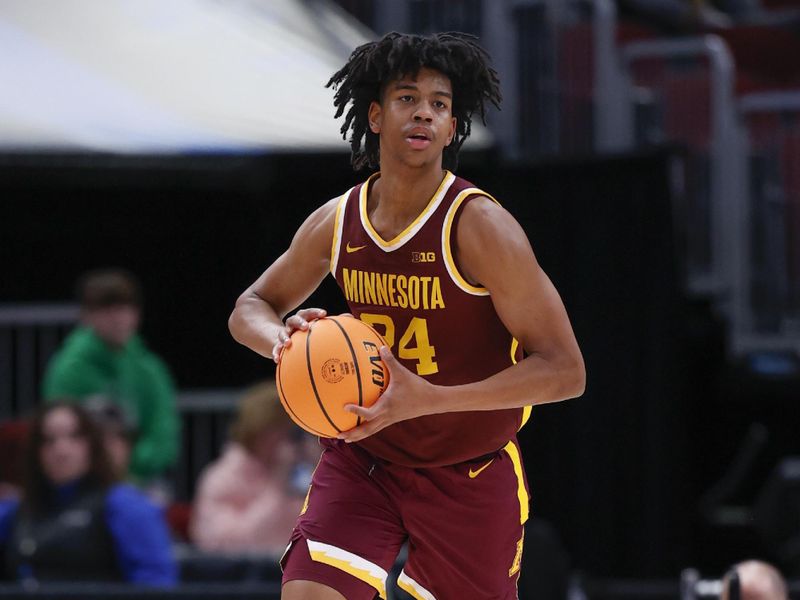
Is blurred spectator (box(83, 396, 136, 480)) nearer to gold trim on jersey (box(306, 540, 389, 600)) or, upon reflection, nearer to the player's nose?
gold trim on jersey (box(306, 540, 389, 600))

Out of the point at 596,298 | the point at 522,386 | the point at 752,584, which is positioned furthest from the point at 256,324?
the point at 596,298

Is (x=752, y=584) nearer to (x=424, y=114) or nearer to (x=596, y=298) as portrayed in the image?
(x=424, y=114)

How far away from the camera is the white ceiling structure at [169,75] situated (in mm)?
9812

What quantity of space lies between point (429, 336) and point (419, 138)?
57cm

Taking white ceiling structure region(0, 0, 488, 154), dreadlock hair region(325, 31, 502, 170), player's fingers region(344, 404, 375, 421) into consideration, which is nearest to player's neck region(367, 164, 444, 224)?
dreadlock hair region(325, 31, 502, 170)

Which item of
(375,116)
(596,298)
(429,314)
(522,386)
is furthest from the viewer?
(596,298)

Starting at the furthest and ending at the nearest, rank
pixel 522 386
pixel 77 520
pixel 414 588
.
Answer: pixel 77 520
pixel 414 588
pixel 522 386

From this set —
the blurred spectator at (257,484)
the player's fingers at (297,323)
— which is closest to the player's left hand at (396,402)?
the player's fingers at (297,323)

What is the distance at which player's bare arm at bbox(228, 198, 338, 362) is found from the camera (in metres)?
4.89

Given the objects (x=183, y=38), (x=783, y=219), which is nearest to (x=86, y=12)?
(x=183, y=38)

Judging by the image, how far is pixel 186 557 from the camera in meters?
8.05

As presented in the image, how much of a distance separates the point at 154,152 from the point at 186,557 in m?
2.76

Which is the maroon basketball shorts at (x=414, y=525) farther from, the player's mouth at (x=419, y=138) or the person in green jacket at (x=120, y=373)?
the person in green jacket at (x=120, y=373)

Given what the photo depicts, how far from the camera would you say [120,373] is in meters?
9.04
